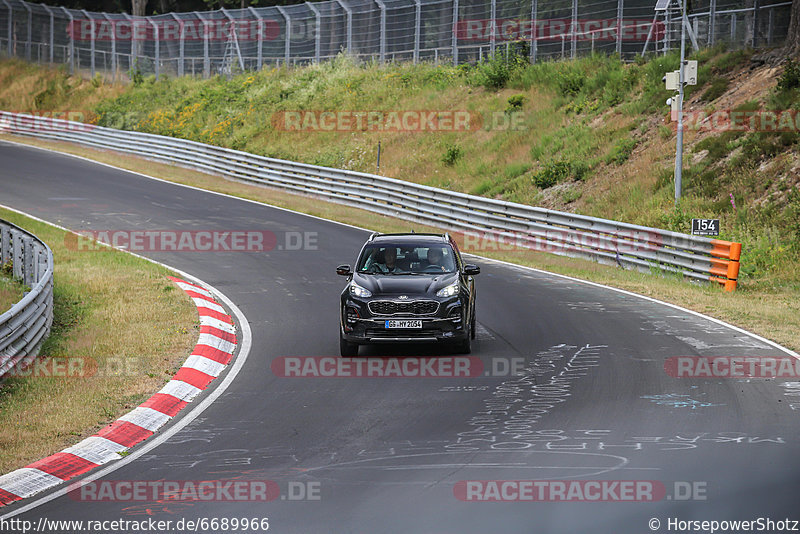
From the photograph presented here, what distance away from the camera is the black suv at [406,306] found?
13.4 m

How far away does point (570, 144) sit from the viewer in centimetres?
3319

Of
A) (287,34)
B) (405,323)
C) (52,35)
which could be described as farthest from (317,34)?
(405,323)

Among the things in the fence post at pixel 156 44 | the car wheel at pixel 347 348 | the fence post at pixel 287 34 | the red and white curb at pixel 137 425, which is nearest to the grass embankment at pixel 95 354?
the red and white curb at pixel 137 425

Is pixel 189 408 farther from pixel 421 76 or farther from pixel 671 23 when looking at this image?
pixel 421 76

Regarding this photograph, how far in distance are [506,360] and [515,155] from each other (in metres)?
22.0

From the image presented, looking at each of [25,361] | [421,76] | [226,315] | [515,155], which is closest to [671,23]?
[515,155]

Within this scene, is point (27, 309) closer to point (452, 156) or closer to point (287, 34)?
point (452, 156)

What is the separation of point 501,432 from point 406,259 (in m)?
5.13

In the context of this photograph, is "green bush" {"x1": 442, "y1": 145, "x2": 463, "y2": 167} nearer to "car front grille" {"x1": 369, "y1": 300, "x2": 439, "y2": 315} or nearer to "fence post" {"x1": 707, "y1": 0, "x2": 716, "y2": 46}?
"fence post" {"x1": 707, "y1": 0, "x2": 716, "y2": 46}

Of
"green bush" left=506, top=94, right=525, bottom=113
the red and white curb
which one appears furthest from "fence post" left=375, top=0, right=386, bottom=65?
the red and white curb

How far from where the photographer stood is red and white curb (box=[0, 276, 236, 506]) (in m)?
8.59

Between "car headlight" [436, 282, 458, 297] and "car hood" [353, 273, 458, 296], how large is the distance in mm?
58

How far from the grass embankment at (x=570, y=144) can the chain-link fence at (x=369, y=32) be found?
93 centimetres

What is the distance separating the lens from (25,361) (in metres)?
12.9
